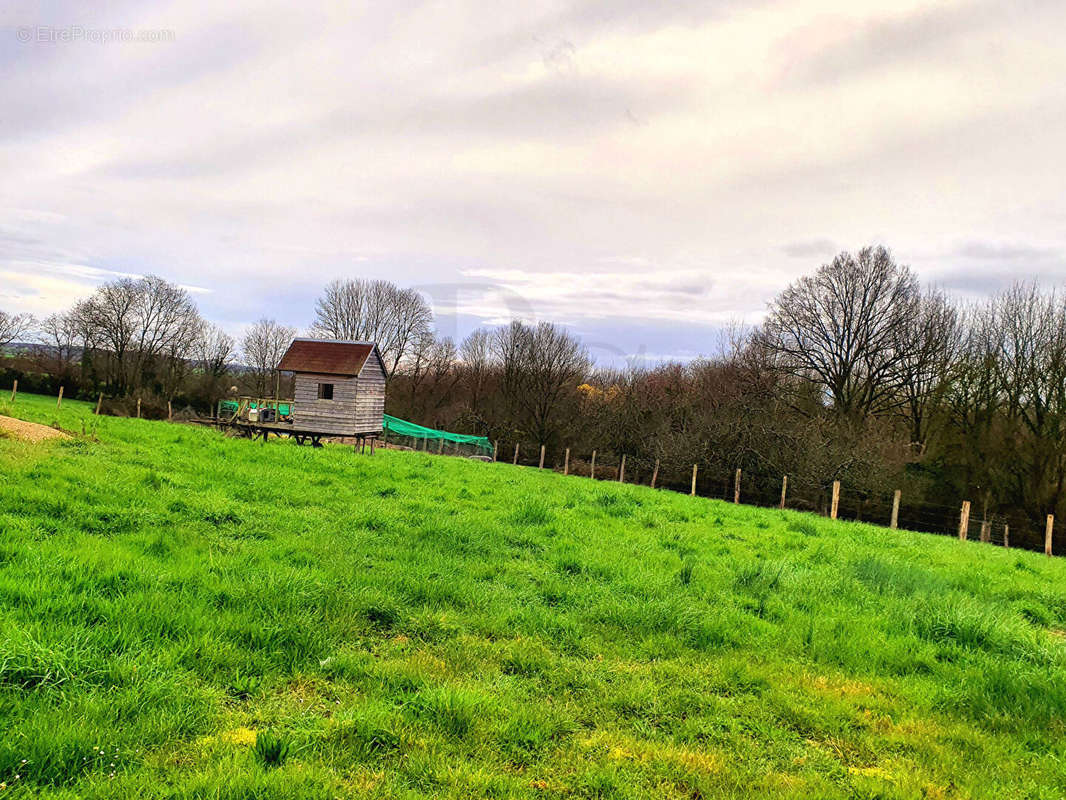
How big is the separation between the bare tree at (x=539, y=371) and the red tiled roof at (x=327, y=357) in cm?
2292

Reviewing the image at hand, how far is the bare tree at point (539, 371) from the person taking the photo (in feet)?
163

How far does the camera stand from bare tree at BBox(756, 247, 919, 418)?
106 ft

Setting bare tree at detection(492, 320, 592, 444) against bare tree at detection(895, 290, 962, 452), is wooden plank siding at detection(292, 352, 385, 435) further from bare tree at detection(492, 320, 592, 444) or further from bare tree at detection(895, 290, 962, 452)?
bare tree at detection(895, 290, 962, 452)

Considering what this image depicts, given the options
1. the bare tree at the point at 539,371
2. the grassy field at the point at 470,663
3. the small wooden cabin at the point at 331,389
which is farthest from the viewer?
the bare tree at the point at 539,371

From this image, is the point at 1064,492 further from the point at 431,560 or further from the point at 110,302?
the point at 110,302

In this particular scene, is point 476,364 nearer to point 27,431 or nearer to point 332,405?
point 332,405

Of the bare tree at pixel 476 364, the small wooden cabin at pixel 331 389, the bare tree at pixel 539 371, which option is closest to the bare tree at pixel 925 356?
the bare tree at pixel 539 371

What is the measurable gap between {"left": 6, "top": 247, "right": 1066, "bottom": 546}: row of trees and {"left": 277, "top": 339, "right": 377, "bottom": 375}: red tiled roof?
56.6 ft

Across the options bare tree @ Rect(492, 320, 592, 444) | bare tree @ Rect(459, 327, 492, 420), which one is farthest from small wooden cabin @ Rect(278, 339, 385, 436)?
bare tree @ Rect(459, 327, 492, 420)

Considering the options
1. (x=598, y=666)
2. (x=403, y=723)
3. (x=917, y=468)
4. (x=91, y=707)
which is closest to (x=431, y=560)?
(x=598, y=666)

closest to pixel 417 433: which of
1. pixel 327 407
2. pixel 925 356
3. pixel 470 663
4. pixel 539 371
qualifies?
pixel 539 371

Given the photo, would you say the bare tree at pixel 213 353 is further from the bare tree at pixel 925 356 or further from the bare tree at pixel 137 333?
the bare tree at pixel 925 356

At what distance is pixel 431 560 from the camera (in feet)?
24.4

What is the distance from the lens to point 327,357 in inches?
1080
